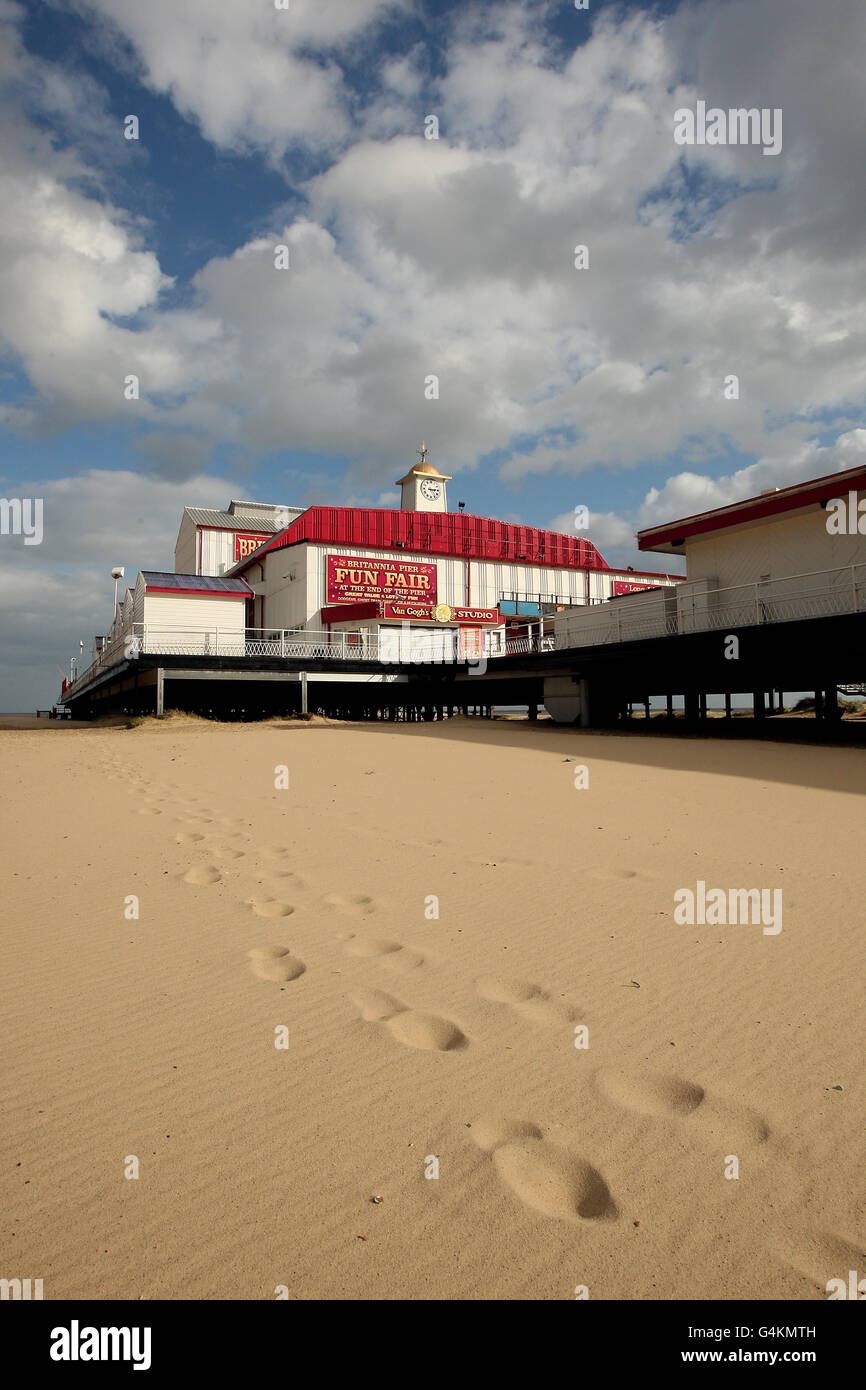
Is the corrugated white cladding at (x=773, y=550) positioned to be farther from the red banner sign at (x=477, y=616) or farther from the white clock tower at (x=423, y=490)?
the white clock tower at (x=423, y=490)

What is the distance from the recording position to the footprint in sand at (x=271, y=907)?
4.31 metres

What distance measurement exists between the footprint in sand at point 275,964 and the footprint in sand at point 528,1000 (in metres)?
0.91

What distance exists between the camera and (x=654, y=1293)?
173 centimetres

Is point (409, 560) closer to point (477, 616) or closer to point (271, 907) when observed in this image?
point (477, 616)

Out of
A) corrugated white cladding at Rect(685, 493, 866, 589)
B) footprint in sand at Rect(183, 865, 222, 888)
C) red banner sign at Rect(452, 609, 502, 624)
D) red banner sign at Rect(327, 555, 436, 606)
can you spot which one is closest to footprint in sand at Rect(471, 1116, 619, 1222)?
footprint in sand at Rect(183, 865, 222, 888)

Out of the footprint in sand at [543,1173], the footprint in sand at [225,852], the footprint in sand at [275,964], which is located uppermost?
the footprint in sand at [225,852]

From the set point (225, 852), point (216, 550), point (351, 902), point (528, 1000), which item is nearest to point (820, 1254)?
point (528, 1000)

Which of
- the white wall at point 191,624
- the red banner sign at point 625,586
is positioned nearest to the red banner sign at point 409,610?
the white wall at point 191,624

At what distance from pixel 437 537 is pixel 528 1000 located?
34961 millimetres

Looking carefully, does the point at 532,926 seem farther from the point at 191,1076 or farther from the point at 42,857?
the point at 42,857

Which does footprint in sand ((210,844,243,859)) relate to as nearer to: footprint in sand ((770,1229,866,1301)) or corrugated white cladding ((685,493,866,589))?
footprint in sand ((770,1229,866,1301))

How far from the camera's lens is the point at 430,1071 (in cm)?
261

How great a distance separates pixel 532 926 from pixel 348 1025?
4.81 feet

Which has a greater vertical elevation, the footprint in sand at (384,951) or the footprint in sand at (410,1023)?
the footprint in sand at (384,951)
